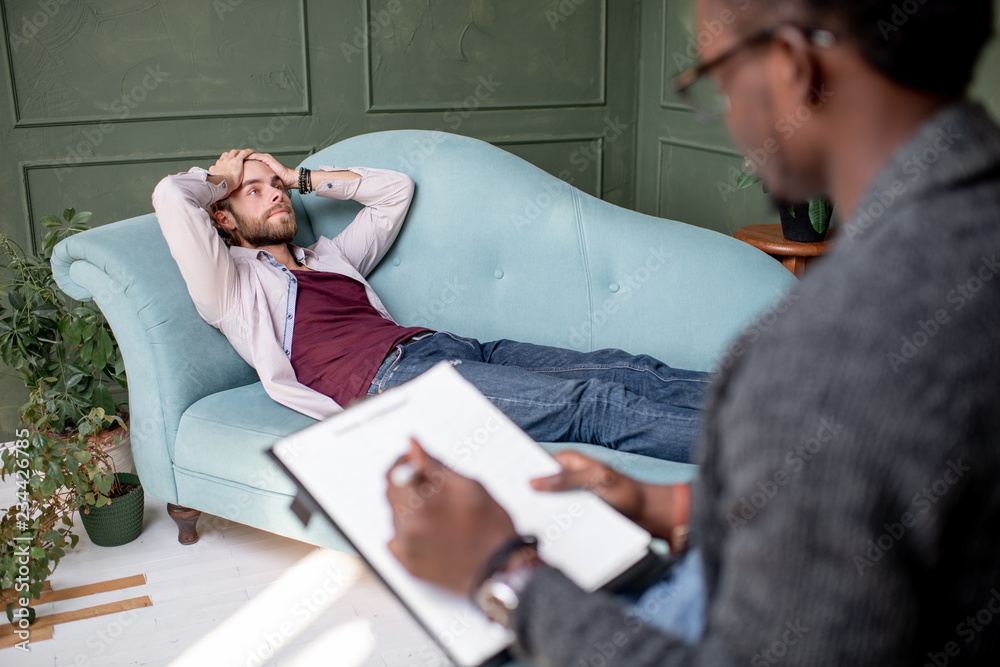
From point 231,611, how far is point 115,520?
460 mm

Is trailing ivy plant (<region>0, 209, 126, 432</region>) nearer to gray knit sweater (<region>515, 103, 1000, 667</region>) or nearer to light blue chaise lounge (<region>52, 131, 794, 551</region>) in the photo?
light blue chaise lounge (<region>52, 131, 794, 551</region>)

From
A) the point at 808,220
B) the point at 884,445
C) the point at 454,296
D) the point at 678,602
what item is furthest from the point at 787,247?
the point at 884,445

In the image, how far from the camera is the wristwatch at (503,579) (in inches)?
25.0

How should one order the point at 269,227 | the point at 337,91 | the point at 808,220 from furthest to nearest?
the point at 337,91, the point at 808,220, the point at 269,227

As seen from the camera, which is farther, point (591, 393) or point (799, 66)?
point (591, 393)

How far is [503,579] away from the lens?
64 cm

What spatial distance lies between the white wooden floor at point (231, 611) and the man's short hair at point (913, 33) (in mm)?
1247

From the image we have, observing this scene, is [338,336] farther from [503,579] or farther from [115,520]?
[503,579]

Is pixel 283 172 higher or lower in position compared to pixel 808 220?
higher

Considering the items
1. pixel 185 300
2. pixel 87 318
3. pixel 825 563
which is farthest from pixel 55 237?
pixel 825 563

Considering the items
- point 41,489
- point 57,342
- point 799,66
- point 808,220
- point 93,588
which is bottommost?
point 93,588

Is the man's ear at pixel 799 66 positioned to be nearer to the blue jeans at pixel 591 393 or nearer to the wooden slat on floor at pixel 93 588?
the blue jeans at pixel 591 393

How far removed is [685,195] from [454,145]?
5.04 ft

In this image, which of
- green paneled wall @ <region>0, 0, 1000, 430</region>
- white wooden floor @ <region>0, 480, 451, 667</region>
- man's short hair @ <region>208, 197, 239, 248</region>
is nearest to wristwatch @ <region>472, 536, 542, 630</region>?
white wooden floor @ <region>0, 480, 451, 667</region>
